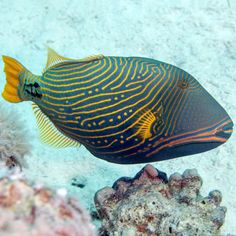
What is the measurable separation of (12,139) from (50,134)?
0.38m

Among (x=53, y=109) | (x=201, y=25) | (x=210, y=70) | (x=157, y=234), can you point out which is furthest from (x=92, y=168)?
(x=201, y=25)

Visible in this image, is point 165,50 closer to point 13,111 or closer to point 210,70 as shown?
point 210,70

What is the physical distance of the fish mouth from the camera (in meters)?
2.80

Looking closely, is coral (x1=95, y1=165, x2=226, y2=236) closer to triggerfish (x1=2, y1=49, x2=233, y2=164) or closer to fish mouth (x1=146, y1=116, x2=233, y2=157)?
triggerfish (x1=2, y1=49, x2=233, y2=164)

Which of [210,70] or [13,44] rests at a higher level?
[210,70]

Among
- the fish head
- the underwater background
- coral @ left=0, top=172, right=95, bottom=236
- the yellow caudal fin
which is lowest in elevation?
the underwater background

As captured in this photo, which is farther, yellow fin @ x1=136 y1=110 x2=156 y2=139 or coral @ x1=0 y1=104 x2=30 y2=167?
coral @ x1=0 y1=104 x2=30 y2=167

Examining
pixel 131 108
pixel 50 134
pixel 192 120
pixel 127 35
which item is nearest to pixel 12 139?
pixel 50 134

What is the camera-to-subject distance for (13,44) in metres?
5.90

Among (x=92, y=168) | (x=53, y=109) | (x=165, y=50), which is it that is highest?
(x=53, y=109)

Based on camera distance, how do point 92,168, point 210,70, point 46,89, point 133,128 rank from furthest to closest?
1. point 210,70
2. point 92,168
3. point 46,89
4. point 133,128

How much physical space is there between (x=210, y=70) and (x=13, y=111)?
2.84 m

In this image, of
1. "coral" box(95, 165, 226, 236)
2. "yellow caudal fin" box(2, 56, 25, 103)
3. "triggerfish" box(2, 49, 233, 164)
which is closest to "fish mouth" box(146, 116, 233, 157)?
"triggerfish" box(2, 49, 233, 164)

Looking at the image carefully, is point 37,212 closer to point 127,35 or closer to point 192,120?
point 192,120
